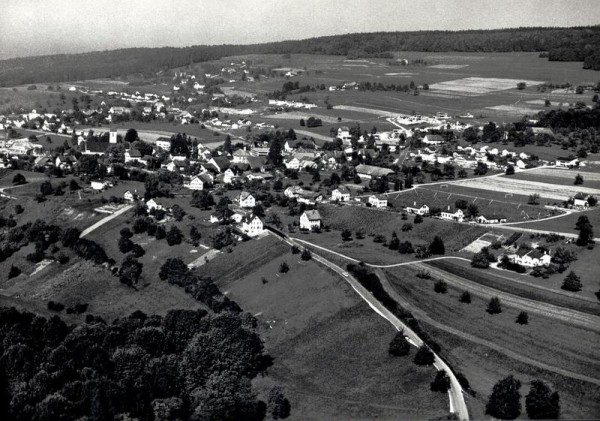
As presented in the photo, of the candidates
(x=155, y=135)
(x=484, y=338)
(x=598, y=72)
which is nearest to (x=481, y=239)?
(x=484, y=338)

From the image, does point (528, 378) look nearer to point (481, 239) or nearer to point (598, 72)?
point (481, 239)

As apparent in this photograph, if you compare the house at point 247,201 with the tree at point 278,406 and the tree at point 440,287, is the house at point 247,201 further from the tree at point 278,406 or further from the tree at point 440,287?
the tree at point 278,406

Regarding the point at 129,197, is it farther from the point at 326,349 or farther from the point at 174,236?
the point at 326,349

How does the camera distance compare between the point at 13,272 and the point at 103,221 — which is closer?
the point at 13,272

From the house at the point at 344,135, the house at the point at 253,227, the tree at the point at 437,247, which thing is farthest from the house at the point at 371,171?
the tree at the point at 437,247

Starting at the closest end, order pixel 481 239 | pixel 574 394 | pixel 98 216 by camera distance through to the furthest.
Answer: pixel 574 394
pixel 481 239
pixel 98 216

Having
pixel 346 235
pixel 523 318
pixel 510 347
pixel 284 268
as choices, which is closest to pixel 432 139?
pixel 346 235
